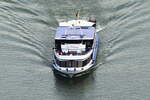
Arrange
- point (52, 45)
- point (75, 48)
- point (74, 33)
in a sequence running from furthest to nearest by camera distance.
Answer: point (52, 45)
point (74, 33)
point (75, 48)

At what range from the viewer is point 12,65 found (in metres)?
64.2

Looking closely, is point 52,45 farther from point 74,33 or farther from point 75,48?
point 75,48

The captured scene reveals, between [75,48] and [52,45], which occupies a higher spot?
[75,48]

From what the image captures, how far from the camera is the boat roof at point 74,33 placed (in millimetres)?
65438

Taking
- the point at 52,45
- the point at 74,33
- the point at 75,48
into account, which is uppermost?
the point at 74,33

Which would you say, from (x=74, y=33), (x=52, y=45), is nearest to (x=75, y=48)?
(x=74, y=33)

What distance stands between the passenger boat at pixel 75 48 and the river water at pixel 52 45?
39.6 inches

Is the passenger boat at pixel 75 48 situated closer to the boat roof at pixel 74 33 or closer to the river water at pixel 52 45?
the boat roof at pixel 74 33

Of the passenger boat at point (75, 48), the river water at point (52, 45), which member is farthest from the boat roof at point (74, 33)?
the river water at point (52, 45)

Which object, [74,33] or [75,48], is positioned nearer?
[75,48]

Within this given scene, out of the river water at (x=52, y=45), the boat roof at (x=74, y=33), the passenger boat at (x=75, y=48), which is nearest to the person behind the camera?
the river water at (x=52, y=45)

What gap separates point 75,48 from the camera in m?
64.1

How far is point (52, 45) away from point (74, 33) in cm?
364

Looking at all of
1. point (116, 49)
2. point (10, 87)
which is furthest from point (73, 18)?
point (10, 87)
